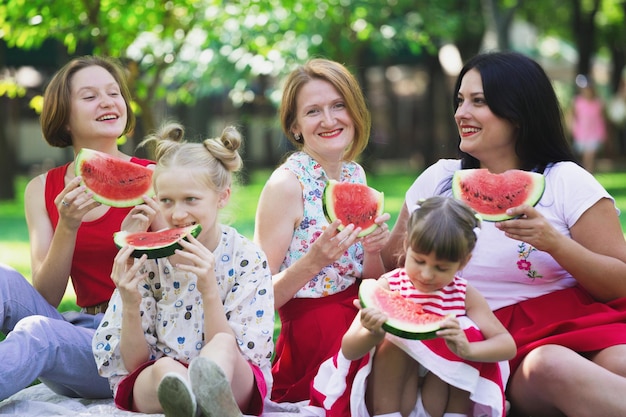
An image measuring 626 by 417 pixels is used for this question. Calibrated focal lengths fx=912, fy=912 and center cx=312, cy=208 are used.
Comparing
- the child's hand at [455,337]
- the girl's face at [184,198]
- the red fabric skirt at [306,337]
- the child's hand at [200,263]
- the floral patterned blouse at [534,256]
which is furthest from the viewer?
the red fabric skirt at [306,337]

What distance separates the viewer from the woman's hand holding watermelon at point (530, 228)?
3859mm

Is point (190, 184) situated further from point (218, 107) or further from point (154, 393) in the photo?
point (218, 107)

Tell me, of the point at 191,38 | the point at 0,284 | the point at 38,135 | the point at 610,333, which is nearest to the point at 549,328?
the point at 610,333

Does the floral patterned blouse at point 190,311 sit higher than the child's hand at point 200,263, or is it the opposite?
the child's hand at point 200,263

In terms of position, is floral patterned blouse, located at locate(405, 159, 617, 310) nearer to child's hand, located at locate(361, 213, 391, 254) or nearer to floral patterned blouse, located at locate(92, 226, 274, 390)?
child's hand, located at locate(361, 213, 391, 254)

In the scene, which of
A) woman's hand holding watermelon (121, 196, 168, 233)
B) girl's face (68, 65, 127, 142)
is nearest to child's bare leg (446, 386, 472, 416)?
woman's hand holding watermelon (121, 196, 168, 233)

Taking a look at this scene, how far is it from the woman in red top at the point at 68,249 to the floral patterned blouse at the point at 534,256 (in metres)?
1.60

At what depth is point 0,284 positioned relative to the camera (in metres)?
4.45

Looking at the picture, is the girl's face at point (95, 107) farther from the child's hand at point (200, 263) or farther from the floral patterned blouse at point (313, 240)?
the child's hand at point (200, 263)

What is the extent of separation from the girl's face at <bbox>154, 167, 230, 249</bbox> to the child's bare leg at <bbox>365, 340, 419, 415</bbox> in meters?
1.00

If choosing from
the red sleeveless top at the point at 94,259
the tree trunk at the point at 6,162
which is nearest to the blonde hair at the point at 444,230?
the red sleeveless top at the point at 94,259

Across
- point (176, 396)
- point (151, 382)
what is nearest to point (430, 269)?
point (176, 396)

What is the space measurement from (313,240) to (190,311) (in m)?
0.83

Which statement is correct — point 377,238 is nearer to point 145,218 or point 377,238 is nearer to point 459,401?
point 459,401
